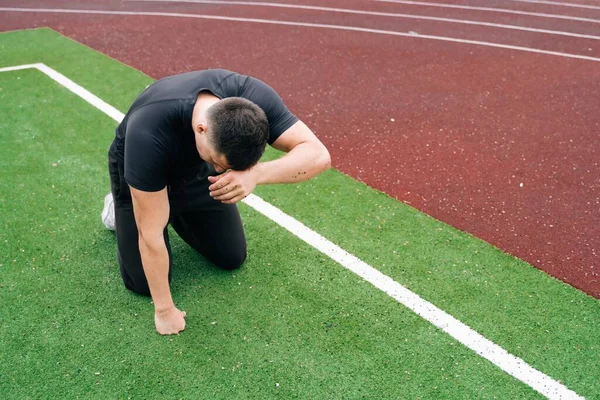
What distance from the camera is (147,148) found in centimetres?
302

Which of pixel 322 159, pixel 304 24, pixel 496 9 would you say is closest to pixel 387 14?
pixel 304 24

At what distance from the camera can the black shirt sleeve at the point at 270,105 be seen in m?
3.26

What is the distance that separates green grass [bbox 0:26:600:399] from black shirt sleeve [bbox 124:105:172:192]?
113cm

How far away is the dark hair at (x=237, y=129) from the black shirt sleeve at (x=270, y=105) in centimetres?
40

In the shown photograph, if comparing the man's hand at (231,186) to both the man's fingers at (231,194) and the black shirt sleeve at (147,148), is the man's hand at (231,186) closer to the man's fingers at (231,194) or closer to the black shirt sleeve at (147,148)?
the man's fingers at (231,194)

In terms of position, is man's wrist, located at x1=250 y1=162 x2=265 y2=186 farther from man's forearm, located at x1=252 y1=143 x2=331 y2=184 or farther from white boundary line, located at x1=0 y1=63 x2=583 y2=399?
white boundary line, located at x1=0 y1=63 x2=583 y2=399

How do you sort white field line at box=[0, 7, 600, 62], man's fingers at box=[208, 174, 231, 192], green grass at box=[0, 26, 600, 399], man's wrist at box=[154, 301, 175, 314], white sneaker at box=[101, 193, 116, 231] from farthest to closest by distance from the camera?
white field line at box=[0, 7, 600, 62] < white sneaker at box=[101, 193, 116, 231] < man's wrist at box=[154, 301, 175, 314] < green grass at box=[0, 26, 600, 399] < man's fingers at box=[208, 174, 231, 192]

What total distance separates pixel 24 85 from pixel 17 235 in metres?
3.47

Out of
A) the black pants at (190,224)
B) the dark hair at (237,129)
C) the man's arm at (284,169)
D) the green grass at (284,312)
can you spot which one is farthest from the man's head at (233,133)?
the green grass at (284,312)

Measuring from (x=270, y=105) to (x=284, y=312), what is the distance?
4.51ft

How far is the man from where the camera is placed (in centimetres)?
284

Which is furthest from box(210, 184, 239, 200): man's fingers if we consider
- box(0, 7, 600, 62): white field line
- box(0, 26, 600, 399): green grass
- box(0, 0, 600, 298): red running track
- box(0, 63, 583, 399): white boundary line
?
box(0, 7, 600, 62): white field line

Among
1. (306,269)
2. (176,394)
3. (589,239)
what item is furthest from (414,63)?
(176,394)

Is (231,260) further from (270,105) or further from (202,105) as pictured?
(202,105)
